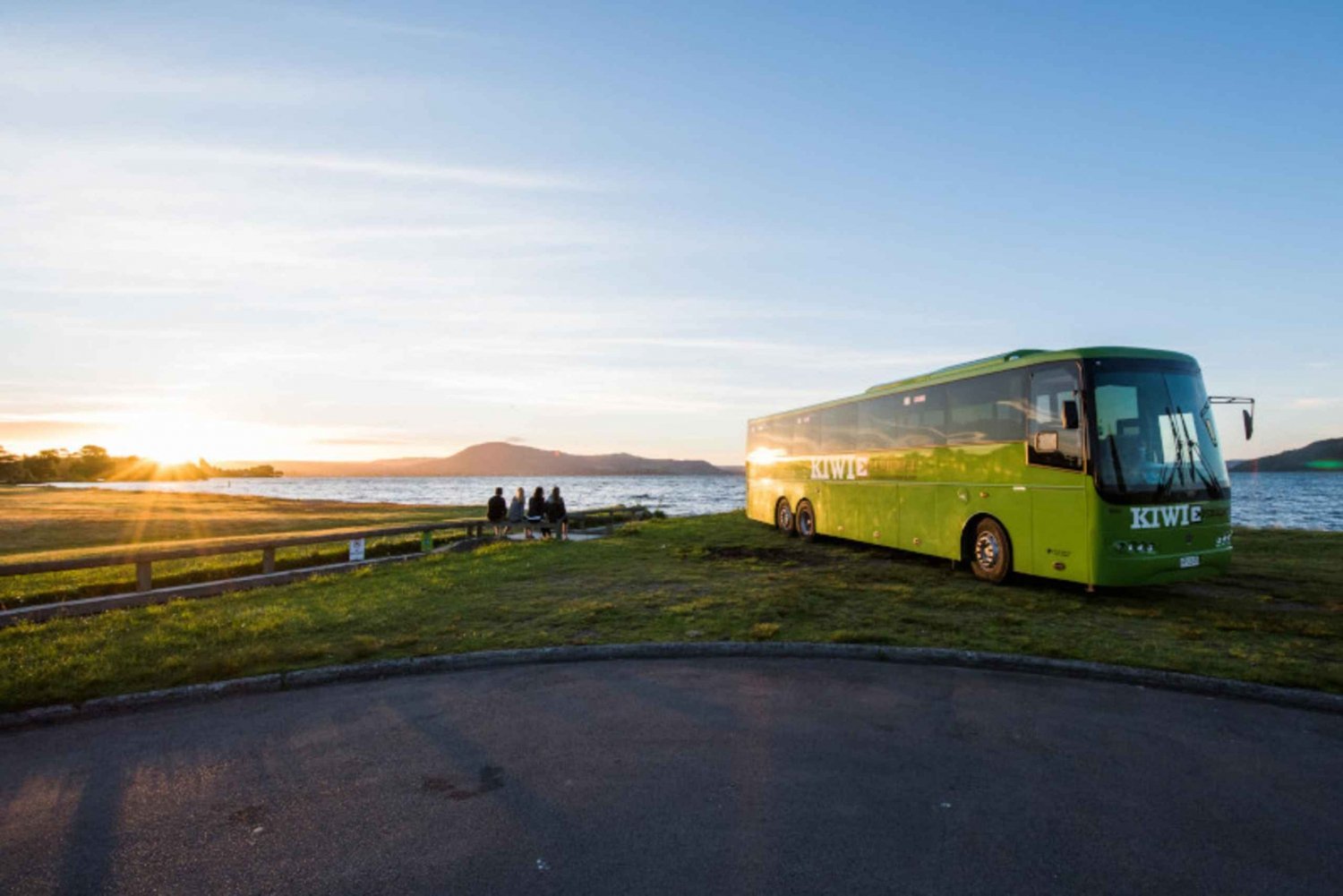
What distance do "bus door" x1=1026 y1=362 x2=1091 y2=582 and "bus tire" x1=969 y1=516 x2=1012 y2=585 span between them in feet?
2.39

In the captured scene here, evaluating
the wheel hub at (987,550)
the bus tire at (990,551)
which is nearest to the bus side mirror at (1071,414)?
the bus tire at (990,551)

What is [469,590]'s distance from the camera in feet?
42.5

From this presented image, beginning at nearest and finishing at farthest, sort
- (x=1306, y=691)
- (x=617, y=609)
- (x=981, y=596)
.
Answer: (x=1306, y=691)
(x=617, y=609)
(x=981, y=596)

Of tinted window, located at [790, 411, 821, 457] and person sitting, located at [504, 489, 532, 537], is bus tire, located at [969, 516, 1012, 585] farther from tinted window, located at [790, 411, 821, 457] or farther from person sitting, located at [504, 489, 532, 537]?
person sitting, located at [504, 489, 532, 537]

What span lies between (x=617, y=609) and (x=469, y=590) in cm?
348

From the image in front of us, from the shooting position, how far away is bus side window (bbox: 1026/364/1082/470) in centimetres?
1143

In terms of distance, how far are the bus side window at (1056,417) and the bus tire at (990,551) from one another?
1651 millimetres

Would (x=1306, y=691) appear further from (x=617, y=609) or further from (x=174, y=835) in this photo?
(x=174, y=835)

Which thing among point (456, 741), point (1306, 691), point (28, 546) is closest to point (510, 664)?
point (456, 741)

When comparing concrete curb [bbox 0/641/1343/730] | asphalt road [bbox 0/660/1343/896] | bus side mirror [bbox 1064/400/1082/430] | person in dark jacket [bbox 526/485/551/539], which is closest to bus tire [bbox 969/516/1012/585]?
bus side mirror [bbox 1064/400/1082/430]

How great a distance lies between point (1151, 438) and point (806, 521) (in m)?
11.1

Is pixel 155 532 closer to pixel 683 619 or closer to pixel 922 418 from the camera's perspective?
pixel 683 619

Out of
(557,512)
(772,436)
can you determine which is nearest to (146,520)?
(557,512)

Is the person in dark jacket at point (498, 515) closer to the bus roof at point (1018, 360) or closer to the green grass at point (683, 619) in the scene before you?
the green grass at point (683, 619)
